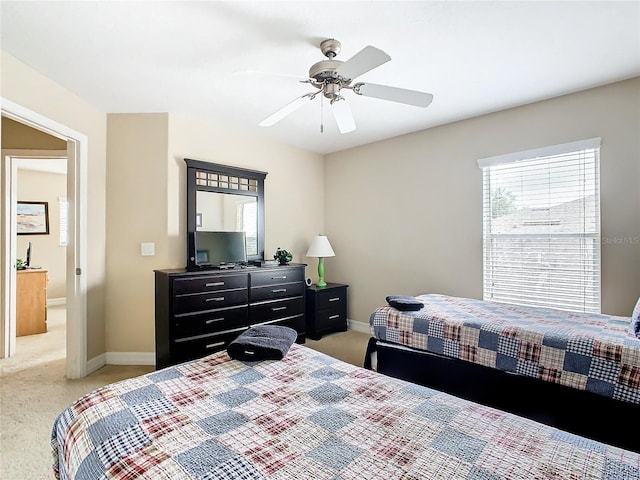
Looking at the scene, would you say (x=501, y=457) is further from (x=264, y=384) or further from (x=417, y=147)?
(x=417, y=147)

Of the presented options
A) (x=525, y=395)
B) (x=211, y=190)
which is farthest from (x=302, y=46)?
(x=525, y=395)

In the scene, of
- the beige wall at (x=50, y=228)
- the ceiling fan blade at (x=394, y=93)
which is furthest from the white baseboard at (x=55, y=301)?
the ceiling fan blade at (x=394, y=93)

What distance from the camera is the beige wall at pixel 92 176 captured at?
280 centimetres

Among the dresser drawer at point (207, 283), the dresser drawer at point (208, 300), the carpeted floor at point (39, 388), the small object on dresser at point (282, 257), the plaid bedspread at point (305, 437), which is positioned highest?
the small object on dresser at point (282, 257)

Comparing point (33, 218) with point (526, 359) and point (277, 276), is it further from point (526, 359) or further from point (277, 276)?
point (526, 359)

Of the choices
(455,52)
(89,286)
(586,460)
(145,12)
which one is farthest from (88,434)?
(455,52)

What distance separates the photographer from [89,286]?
10.7 ft

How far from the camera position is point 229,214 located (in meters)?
4.02

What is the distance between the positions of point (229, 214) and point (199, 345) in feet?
5.02

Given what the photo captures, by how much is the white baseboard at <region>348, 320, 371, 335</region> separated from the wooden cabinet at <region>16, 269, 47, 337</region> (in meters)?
4.18

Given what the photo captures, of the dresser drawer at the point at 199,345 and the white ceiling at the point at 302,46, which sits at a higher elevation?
the white ceiling at the point at 302,46

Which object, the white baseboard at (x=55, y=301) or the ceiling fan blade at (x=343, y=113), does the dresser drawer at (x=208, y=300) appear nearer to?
the ceiling fan blade at (x=343, y=113)

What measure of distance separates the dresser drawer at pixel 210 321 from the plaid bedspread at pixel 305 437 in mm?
1648

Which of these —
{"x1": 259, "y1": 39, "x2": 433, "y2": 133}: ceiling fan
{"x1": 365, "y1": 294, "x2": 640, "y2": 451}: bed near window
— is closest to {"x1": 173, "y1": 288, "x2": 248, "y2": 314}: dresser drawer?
{"x1": 365, "y1": 294, "x2": 640, "y2": 451}: bed near window
